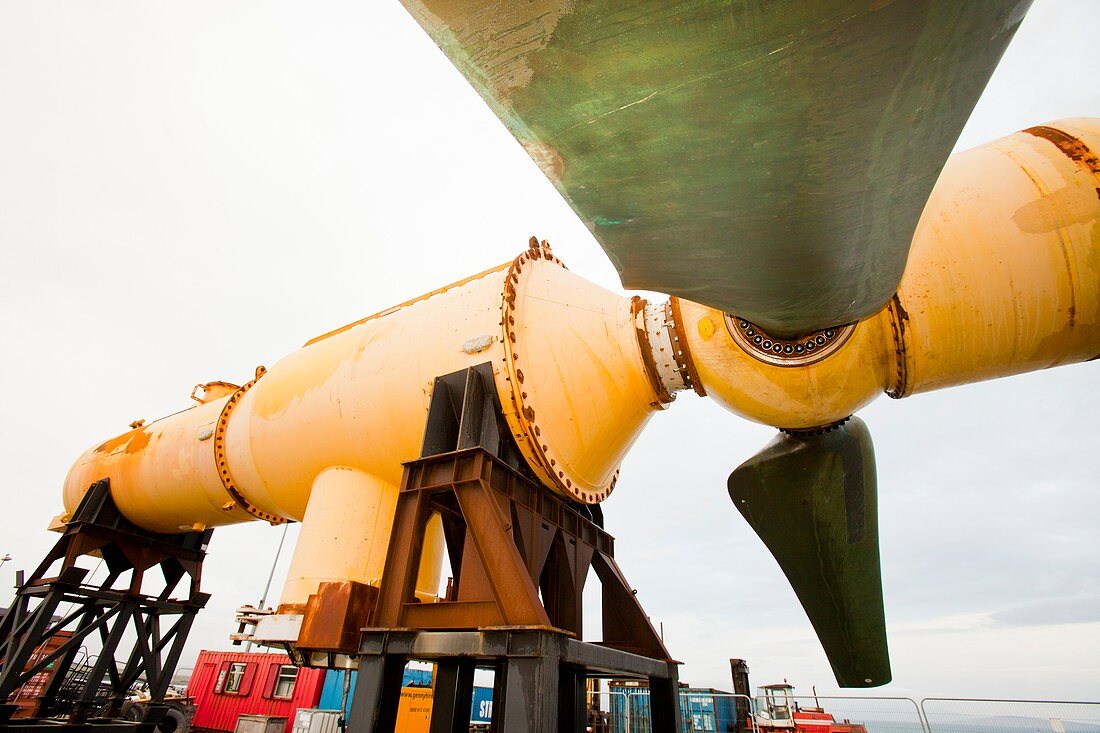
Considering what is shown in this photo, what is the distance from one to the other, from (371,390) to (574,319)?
221 cm

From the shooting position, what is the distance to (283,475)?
659 cm

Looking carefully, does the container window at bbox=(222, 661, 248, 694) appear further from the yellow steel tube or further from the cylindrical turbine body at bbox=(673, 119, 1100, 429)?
the yellow steel tube

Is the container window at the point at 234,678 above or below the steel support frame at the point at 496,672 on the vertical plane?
above

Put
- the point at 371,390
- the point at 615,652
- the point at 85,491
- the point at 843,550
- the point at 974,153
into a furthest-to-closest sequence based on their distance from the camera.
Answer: the point at 85,491
the point at 371,390
the point at 843,550
the point at 615,652
the point at 974,153

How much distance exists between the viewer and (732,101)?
56.2 inches

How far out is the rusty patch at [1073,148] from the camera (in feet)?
10.2

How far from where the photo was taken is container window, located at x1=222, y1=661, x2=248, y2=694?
78.7ft

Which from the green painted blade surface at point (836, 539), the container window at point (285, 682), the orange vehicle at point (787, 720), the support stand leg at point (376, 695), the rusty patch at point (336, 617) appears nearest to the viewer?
the support stand leg at point (376, 695)

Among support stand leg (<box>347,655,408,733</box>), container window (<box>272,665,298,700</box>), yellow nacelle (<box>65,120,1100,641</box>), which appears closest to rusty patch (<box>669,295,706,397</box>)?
yellow nacelle (<box>65,120,1100,641</box>)

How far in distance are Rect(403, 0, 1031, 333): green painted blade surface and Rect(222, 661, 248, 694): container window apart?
97.2 feet

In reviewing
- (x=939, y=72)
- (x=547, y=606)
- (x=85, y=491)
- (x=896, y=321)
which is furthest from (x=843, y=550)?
(x=85, y=491)

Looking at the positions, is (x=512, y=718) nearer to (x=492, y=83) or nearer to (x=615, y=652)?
(x=615, y=652)

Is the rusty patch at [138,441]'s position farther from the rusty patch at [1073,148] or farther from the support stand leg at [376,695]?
the rusty patch at [1073,148]

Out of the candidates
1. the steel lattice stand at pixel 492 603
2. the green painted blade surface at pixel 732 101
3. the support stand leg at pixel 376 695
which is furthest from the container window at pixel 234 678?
the green painted blade surface at pixel 732 101
